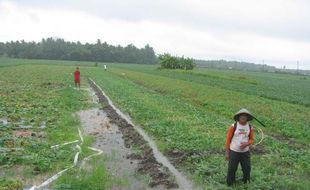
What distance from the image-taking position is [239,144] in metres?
8.64

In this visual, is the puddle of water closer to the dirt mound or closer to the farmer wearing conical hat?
the dirt mound

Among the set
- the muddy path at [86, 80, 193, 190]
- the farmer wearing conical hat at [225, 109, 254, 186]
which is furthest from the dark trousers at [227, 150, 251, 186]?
the muddy path at [86, 80, 193, 190]

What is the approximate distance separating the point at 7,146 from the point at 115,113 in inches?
330

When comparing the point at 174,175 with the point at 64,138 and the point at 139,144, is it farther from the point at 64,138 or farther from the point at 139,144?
the point at 64,138

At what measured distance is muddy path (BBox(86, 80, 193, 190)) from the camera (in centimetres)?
918

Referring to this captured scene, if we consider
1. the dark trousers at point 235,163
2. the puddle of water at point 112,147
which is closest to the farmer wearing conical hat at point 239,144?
the dark trousers at point 235,163

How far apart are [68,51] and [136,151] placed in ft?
462

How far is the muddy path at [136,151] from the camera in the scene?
918cm

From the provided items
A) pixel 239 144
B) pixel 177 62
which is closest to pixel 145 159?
pixel 239 144

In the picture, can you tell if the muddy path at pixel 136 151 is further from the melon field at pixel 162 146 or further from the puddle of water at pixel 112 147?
the melon field at pixel 162 146

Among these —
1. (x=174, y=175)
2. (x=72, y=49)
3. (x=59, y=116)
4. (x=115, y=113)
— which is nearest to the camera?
(x=174, y=175)

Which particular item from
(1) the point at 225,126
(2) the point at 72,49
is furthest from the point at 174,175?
(2) the point at 72,49

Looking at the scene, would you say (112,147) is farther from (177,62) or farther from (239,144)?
(177,62)

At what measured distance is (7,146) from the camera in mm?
11664
